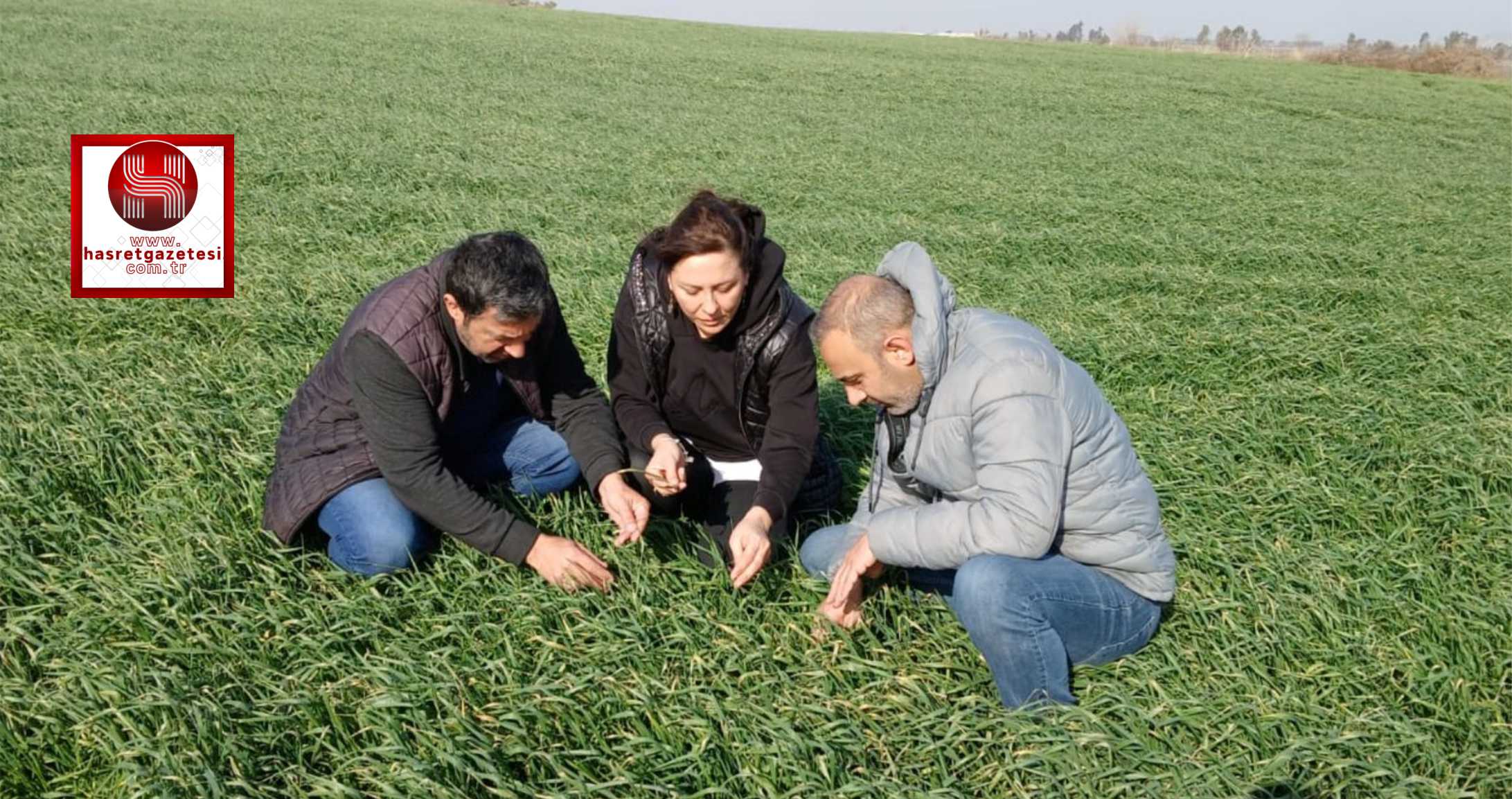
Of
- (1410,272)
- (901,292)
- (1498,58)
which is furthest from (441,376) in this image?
(1498,58)

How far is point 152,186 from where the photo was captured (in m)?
9.84

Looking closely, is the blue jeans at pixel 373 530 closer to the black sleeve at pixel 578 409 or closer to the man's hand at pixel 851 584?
the black sleeve at pixel 578 409

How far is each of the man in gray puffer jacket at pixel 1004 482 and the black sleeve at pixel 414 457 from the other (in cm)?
110

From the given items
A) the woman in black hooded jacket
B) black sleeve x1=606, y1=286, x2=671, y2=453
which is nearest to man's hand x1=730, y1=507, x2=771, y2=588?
the woman in black hooded jacket

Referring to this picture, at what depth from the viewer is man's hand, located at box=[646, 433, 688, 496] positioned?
3.62 metres

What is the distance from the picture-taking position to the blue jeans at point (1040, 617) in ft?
9.61

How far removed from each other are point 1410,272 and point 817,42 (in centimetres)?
2872

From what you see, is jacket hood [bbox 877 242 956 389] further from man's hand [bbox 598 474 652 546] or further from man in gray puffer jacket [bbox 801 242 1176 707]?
man's hand [bbox 598 474 652 546]

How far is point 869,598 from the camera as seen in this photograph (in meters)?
3.48

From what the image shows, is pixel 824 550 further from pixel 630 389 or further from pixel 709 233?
pixel 709 233

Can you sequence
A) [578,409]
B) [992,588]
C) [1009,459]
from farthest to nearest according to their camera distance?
[578,409] < [992,588] < [1009,459]

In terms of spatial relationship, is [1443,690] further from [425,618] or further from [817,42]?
[817,42]

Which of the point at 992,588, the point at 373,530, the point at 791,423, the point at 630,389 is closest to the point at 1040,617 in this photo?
the point at 992,588

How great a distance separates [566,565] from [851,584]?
0.91 meters
